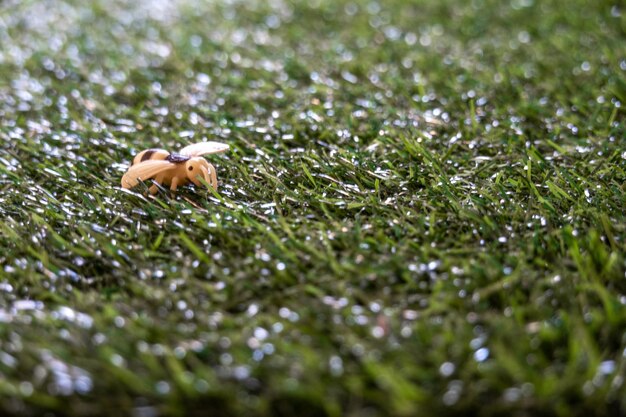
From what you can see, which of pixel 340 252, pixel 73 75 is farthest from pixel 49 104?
pixel 340 252

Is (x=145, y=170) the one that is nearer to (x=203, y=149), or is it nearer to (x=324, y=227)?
(x=203, y=149)

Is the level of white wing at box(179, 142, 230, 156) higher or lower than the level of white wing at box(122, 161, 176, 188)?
higher

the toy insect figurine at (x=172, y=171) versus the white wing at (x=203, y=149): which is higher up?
the white wing at (x=203, y=149)

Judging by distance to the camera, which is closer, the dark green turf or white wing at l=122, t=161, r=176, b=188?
the dark green turf

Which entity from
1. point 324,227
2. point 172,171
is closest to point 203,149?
point 172,171

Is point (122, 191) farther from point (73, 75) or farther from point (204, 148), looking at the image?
point (73, 75)
